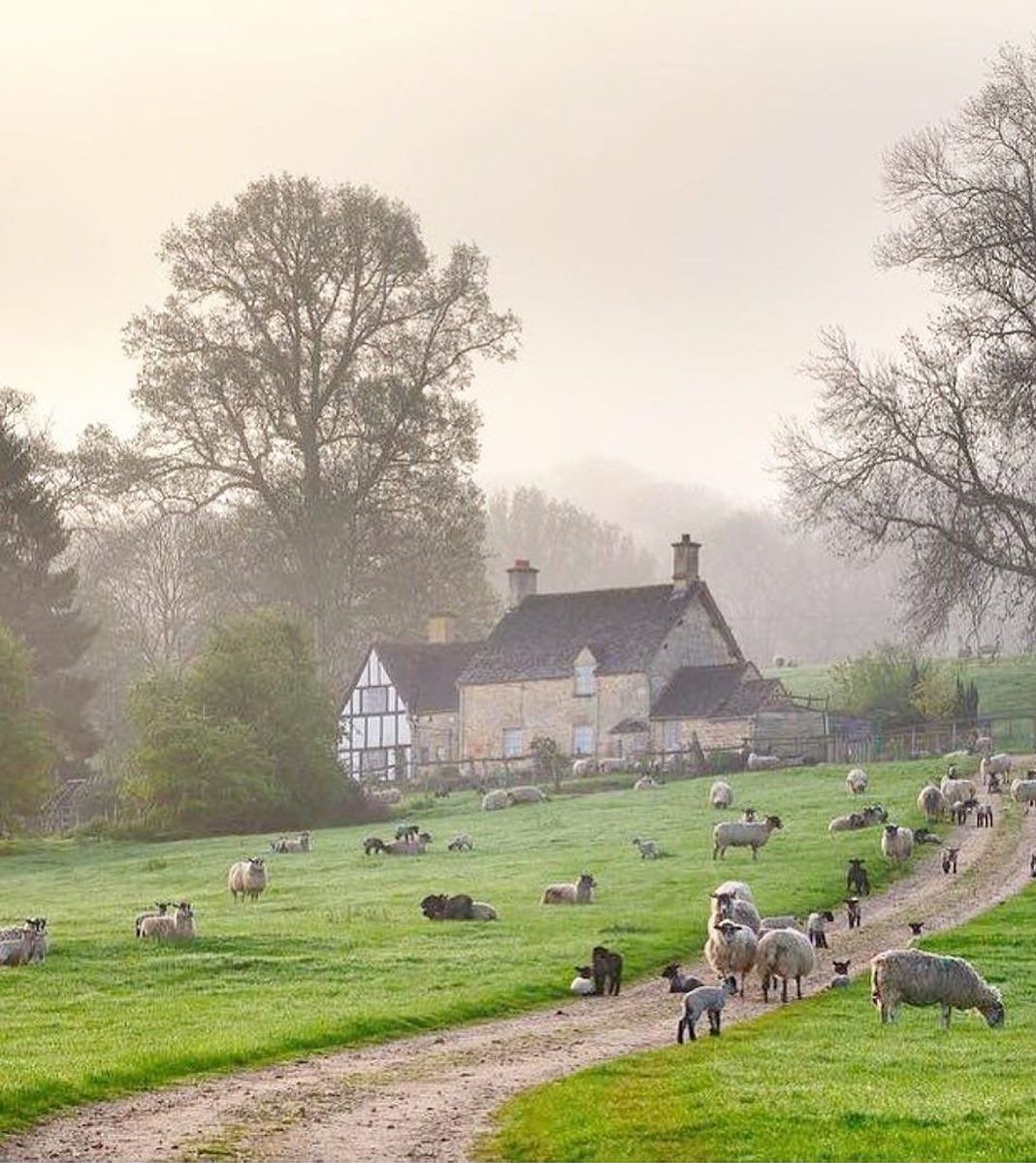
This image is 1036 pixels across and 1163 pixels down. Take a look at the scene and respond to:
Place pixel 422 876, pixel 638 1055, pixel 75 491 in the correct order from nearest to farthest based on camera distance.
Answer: pixel 638 1055 < pixel 422 876 < pixel 75 491

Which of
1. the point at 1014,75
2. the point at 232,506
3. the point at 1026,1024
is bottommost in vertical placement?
the point at 1026,1024

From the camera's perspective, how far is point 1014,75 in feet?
210

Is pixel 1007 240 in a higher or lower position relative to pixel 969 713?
higher

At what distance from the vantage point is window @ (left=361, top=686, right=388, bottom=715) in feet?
335

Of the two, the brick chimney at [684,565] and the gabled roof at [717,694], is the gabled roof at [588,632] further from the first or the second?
the gabled roof at [717,694]

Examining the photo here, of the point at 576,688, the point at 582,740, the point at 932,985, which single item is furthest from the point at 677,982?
the point at 576,688

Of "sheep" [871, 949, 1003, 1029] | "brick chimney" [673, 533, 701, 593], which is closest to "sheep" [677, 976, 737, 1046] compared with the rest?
"sheep" [871, 949, 1003, 1029]

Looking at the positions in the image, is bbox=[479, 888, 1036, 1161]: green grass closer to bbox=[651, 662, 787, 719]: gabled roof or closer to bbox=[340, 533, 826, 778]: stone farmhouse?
bbox=[340, 533, 826, 778]: stone farmhouse

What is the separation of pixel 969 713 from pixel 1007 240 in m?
26.5

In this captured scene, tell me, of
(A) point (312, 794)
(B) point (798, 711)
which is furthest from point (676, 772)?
(A) point (312, 794)

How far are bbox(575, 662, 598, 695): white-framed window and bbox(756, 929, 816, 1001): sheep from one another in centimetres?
6289


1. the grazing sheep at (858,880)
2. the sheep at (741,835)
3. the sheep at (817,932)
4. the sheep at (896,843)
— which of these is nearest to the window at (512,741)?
the sheep at (741,835)

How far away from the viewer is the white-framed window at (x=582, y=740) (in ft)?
305

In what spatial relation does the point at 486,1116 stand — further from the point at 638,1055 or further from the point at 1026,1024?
the point at 1026,1024
